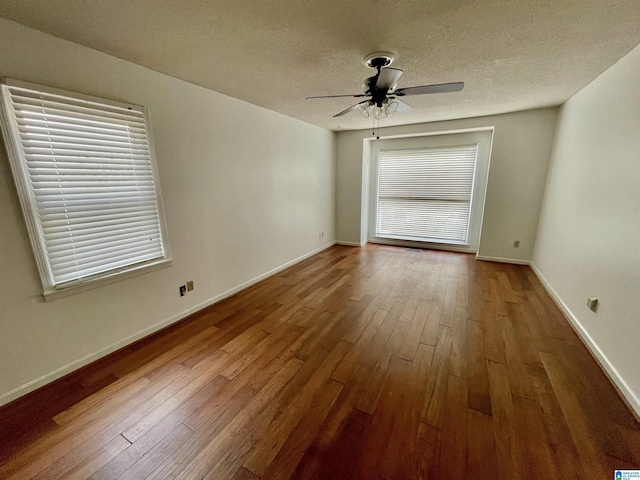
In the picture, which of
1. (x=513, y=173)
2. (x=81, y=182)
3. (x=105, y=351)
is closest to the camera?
(x=81, y=182)

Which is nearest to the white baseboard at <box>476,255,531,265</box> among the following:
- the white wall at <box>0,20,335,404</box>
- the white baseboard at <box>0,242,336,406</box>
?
the white wall at <box>0,20,335,404</box>

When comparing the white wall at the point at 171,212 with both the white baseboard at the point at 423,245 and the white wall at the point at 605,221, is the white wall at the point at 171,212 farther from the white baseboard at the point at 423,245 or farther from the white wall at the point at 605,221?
the white wall at the point at 605,221

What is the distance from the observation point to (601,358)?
1.95 meters

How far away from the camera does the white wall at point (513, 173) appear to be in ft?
12.4

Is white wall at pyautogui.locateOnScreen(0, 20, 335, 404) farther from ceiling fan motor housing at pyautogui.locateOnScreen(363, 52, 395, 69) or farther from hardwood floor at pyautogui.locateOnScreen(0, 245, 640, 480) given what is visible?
ceiling fan motor housing at pyautogui.locateOnScreen(363, 52, 395, 69)

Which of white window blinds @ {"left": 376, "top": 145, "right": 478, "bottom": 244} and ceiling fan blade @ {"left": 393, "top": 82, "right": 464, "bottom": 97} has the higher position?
ceiling fan blade @ {"left": 393, "top": 82, "right": 464, "bottom": 97}

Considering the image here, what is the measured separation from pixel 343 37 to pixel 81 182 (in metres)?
2.12

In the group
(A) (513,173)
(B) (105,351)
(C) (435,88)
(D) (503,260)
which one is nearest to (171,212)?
(B) (105,351)

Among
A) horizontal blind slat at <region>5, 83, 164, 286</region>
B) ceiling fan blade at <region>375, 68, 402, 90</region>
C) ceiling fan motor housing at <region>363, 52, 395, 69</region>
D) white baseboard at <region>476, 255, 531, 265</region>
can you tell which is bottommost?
white baseboard at <region>476, 255, 531, 265</region>

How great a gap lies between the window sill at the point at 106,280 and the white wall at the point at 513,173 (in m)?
4.33

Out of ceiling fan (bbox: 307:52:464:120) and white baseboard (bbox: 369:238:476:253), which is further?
white baseboard (bbox: 369:238:476:253)

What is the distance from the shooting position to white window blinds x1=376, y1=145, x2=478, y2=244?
4777 millimetres

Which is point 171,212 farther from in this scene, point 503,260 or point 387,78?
point 503,260

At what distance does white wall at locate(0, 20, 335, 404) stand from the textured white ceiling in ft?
0.61
